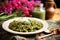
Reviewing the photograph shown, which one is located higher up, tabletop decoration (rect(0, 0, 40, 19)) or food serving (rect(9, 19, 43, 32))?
tabletop decoration (rect(0, 0, 40, 19))

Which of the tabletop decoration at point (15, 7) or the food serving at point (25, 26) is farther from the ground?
the tabletop decoration at point (15, 7)

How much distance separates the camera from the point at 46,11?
1470 mm

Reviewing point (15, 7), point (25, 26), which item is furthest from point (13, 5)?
point (25, 26)

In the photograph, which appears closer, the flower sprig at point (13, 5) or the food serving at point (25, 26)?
the food serving at point (25, 26)

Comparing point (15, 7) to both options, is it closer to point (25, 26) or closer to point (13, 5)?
point (13, 5)

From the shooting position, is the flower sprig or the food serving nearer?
the food serving

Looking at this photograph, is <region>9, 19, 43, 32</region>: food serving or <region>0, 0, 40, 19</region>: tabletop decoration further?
<region>0, 0, 40, 19</region>: tabletop decoration

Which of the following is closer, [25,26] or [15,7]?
[25,26]

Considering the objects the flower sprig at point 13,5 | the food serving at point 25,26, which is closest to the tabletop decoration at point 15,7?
the flower sprig at point 13,5

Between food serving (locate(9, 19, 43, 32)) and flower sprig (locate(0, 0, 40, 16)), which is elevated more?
flower sprig (locate(0, 0, 40, 16))

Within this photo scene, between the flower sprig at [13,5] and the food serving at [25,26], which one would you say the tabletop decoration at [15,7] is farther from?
the food serving at [25,26]

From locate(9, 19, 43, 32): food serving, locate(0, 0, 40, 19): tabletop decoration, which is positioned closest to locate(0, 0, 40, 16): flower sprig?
locate(0, 0, 40, 19): tabletop decoration

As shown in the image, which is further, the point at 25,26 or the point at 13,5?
the point at 13,5

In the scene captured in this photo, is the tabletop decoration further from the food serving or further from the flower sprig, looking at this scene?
the food serving
